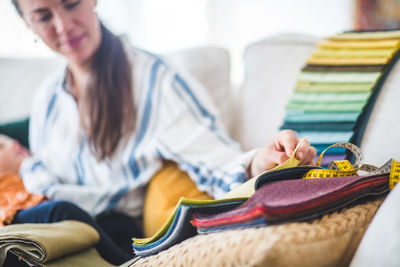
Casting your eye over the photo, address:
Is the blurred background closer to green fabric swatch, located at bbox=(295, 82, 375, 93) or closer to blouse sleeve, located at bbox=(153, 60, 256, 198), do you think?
blouse sleeve, located at bbox=(153, 60, 256, 198)

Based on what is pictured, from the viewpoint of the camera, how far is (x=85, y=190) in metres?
1.27

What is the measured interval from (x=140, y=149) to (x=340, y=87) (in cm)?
58

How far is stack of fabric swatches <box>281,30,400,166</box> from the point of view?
3.17 feet

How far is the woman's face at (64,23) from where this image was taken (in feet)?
3.54

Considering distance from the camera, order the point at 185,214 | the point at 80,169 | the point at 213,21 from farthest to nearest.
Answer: the point at 213,21
the point at 80,169
the point at 185,214

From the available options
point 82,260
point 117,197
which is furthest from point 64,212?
point 117,197

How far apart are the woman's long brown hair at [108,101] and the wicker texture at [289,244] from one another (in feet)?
2.42

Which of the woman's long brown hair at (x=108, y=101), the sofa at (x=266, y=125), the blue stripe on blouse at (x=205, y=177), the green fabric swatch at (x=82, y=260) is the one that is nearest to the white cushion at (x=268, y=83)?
the sofa at (x=266, y=125)

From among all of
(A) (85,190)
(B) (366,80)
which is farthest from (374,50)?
(A) (85,190)

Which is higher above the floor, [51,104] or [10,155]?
[51,104]

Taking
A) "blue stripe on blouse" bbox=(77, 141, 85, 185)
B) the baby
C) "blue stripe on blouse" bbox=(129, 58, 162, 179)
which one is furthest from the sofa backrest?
"blue stripe on blouse" bbox=(77, 141, 85, 185)

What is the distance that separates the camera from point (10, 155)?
139cm

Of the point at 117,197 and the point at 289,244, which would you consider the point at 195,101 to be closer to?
the point at 117,197

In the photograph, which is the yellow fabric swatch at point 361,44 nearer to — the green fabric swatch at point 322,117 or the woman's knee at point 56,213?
the green fabric swatch at point 322,117
